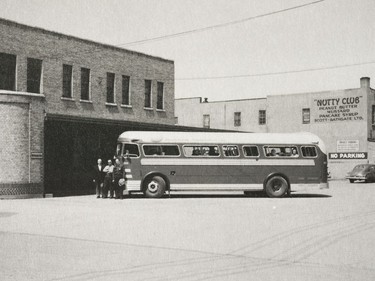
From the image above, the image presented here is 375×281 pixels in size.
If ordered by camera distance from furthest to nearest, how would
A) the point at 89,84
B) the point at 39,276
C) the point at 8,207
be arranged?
1. the point at 89,84
2. the point at 8,207
3. the point at 39,276

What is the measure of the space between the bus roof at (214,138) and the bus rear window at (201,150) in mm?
242

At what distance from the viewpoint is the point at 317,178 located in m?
26.8

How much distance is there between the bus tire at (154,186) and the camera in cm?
2569

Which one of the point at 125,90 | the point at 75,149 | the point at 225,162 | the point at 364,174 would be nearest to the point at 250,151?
the point at 225,162

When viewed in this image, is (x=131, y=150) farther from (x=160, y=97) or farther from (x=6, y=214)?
(x=160, y=97)

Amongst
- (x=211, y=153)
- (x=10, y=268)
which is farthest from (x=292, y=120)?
(x=10, y=268)

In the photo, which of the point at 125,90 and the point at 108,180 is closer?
the point at 108,180

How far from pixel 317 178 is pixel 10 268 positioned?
20.3m

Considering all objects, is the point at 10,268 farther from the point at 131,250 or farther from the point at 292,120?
the point at 292,120

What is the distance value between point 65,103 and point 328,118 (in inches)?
1232

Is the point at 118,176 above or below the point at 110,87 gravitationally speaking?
below

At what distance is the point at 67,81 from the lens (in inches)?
1302

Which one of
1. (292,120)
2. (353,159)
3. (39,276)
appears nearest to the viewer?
(39,276)

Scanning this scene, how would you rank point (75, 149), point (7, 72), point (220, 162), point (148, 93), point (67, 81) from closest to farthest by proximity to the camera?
point (220, 162) → point (75, 149) → point (7, 72) → point (67, 81) → point (148, 93)
